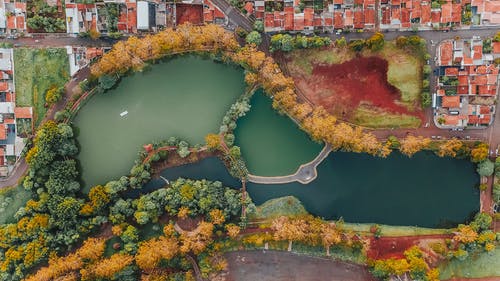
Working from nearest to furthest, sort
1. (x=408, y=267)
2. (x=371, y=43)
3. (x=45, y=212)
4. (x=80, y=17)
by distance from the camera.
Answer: (x=408, y=267) → (x=371, y=43) → (x=45, y=212) → (x=80, y=17)

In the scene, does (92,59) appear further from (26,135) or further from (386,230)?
(386,230)

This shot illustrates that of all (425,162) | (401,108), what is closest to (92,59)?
(401,108)

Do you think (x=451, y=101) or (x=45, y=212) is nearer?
(x=451, y=101)

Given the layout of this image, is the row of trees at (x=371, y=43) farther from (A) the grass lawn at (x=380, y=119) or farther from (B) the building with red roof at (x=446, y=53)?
(A) the grass lawn at (x=380, y=119)

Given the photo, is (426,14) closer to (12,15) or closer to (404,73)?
(404,73)

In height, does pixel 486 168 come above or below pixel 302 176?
above

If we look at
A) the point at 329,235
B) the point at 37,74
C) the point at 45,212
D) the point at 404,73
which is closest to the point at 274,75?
the point at 404,73

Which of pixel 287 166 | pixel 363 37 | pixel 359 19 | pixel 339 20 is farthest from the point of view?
pixel 287 166
